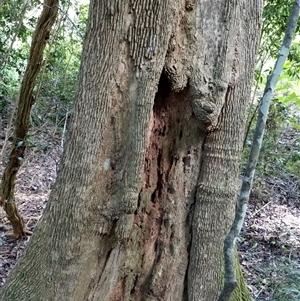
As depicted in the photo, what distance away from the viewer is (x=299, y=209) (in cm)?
616

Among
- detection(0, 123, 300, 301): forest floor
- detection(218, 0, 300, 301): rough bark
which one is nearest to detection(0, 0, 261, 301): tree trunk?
detection(218, 0, 300, 301): rough bark

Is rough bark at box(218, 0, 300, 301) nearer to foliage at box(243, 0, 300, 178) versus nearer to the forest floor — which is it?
the forest floor

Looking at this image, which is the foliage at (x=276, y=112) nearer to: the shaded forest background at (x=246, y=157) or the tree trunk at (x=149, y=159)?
the shaded forest background at (x=246, y=157)

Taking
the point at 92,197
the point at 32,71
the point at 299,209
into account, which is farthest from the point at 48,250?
the point at 299,209

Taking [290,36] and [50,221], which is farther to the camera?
[50,221]

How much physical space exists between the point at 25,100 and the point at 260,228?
2.93m

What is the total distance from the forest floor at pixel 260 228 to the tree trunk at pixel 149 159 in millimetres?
1518

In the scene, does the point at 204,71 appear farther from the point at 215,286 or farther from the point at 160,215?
the point at 215,286

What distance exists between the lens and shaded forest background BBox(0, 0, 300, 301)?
445 cm

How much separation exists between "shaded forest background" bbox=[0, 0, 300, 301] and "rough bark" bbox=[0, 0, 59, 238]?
10 cm

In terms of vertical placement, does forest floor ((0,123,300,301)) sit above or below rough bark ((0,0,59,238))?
below

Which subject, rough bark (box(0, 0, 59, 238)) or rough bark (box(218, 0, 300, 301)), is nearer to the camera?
rough bark (box(218, 0, 300, 301))

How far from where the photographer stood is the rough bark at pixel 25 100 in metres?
3.97

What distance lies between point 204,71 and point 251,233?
3172mm
